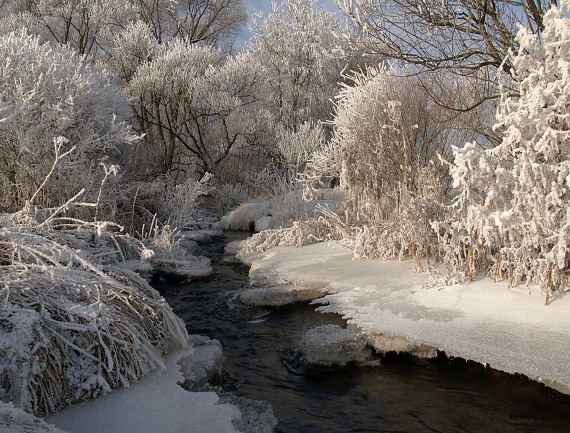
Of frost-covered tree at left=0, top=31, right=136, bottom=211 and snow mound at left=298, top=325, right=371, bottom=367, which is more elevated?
frost-covered tree at left=0, top=31, right=136, bottom=211

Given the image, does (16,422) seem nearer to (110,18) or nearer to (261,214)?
(261,214)

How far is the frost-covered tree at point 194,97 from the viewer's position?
16578 mm

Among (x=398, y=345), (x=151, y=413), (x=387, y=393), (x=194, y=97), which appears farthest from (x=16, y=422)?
(x=194, y=97)

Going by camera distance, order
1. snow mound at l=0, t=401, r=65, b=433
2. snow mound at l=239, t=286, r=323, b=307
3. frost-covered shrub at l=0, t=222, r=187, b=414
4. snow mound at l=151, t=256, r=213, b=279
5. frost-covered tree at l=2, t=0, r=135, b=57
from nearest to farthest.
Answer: snow mound at l=0, t=401, r=65, b=433 → frost-covered shrub at l=0, t=222, r=187, b=414 → snow mound at l=239, t=286, r=323, b=307 → snow mound at l=151, t=256, r=213, b=279 → frost-covered tree at l=2, t=0, r=135, b=57

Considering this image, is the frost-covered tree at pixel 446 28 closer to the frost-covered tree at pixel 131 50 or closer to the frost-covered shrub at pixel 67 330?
the frost-covered shrub at pixel 67 330

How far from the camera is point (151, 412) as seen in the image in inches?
127

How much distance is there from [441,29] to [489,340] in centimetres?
345

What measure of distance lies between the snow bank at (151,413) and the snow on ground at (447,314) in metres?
1.93

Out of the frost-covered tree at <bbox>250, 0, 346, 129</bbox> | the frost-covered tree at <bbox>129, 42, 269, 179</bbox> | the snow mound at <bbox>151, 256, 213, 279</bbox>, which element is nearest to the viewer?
the snow mound at <bbox>151, 256, 213, 279</bbox>

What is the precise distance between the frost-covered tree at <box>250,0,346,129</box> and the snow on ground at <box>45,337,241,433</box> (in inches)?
685

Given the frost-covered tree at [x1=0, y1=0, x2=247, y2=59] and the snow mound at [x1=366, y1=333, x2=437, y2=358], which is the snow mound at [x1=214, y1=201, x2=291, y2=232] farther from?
the snow mound at [x1=366, y1=333, x2=437, y2=358]

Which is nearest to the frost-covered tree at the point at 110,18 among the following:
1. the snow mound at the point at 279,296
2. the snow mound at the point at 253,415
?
the snow mound at the point at 279,296

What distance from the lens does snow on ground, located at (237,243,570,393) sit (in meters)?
3.92

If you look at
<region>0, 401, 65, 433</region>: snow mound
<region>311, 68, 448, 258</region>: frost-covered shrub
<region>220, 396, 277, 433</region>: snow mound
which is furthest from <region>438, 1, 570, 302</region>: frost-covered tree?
<region>0, 401, 65, 433</region>: snow mound
